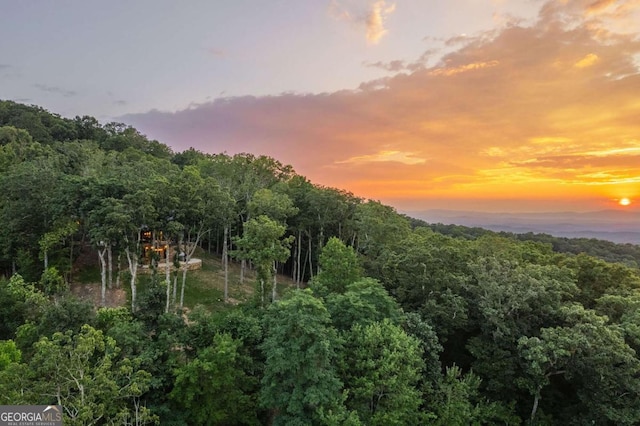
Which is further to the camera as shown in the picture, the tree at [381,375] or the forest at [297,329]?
the tree at [381,375]

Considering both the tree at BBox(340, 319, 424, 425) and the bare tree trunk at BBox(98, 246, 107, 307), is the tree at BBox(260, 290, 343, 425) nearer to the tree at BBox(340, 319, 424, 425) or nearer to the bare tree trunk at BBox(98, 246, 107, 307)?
the tree at BBox(340, 319, 424, 425)

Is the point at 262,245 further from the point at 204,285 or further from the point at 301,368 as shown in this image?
the point at 204,285

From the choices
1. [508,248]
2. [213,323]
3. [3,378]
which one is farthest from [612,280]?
[3,378]

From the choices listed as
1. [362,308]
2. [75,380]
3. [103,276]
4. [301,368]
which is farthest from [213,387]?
[103,276]

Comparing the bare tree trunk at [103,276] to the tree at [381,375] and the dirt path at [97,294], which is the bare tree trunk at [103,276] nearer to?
the dirt path at [97,294]

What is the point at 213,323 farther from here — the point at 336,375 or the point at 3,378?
the point at 3,378

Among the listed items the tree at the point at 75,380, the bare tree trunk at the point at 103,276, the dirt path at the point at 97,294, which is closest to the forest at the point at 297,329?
the tree at the point at 75,380


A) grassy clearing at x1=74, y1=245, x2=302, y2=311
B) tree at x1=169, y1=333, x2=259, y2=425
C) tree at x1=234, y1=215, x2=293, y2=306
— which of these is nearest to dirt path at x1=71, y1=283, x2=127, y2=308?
grassy clearing at x1=74, y1=245, x2=302, y2=311
